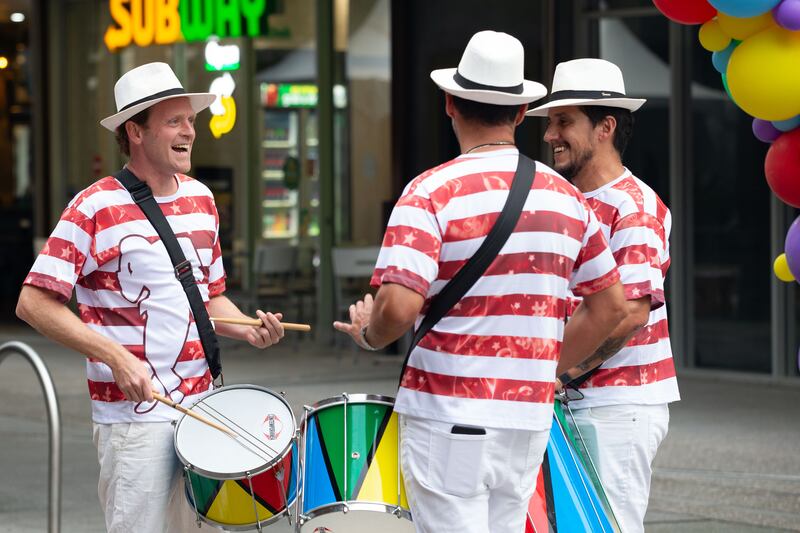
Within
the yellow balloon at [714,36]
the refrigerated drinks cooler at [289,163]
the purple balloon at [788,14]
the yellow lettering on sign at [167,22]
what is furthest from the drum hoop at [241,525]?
the yellow lettering on sign at [167,22]

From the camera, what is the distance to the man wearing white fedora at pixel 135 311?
4113mm

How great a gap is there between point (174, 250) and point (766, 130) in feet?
8.18

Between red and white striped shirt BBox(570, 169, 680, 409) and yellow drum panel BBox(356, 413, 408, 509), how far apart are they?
755mm

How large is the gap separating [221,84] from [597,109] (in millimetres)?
11987

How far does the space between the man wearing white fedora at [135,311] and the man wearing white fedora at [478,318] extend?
861 millimetres

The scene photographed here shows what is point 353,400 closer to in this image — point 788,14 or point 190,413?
point 190,413

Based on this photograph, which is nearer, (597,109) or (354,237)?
(597,109)

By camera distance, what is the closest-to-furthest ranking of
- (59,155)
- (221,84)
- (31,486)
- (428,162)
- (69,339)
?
(69,339) → (31,486) → (428,162) → (221,84) → (59,155)

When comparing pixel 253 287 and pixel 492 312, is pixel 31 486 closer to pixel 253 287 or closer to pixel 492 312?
pixel 492 312

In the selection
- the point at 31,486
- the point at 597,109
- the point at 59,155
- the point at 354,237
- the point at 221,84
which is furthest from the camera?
the point at 59,155

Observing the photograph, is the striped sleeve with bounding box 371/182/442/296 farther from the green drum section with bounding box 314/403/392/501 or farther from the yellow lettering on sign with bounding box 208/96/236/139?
the yellow lettering on sign with bounding box 208/96/236/139

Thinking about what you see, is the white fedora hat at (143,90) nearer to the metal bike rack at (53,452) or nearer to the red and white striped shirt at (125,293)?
the red and white striped shirt at (125,293)

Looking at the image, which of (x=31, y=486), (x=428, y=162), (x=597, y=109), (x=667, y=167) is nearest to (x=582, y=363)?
(x=597, y=109)

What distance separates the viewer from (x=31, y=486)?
26.3 ft
